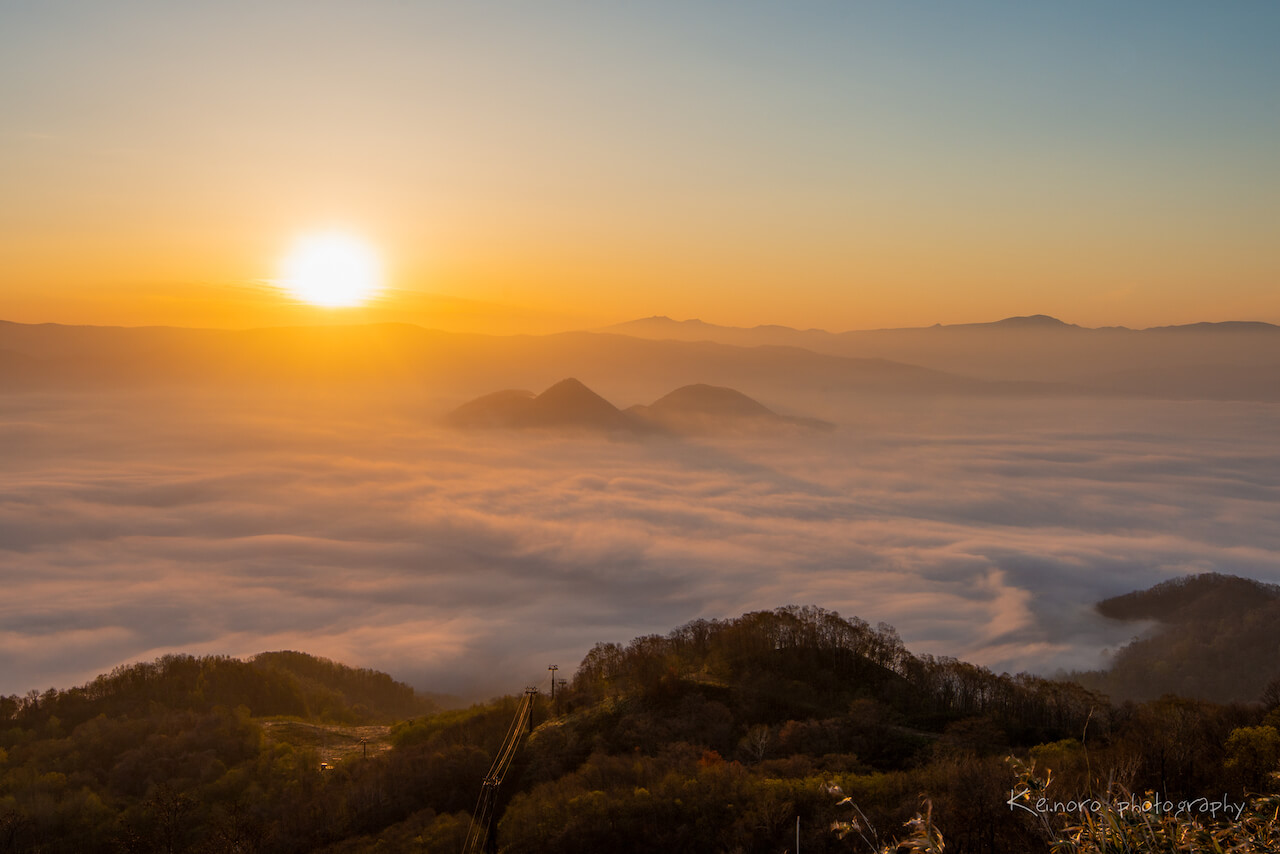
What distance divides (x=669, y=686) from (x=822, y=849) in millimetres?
30679

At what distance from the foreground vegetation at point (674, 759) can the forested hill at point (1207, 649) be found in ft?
255

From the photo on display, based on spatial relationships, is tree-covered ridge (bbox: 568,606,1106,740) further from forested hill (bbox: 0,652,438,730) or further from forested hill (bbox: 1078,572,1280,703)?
forested hill (bbox: 1078,572,1280,703)

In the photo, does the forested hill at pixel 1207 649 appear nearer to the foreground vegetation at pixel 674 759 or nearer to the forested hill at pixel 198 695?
the foreground vegetation at pixel 674 759

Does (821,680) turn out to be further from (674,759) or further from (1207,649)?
(1207,649)

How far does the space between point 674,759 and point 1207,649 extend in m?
127

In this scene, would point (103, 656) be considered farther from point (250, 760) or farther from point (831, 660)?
point (831, 660)

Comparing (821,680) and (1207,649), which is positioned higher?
(821,680)

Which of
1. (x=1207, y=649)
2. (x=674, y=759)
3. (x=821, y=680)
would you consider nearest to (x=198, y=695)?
(x=674, y=759)

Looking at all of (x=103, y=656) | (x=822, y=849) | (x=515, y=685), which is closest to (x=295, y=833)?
(x=822, y=849)

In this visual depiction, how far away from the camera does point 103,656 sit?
167125mm

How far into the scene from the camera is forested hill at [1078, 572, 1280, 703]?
127000 mm

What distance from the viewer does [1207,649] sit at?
135875 mm

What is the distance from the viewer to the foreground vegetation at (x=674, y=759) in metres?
34.9

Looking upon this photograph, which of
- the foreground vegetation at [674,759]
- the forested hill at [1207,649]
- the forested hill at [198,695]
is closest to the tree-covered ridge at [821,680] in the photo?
the foreground vegetation at [674,759]
